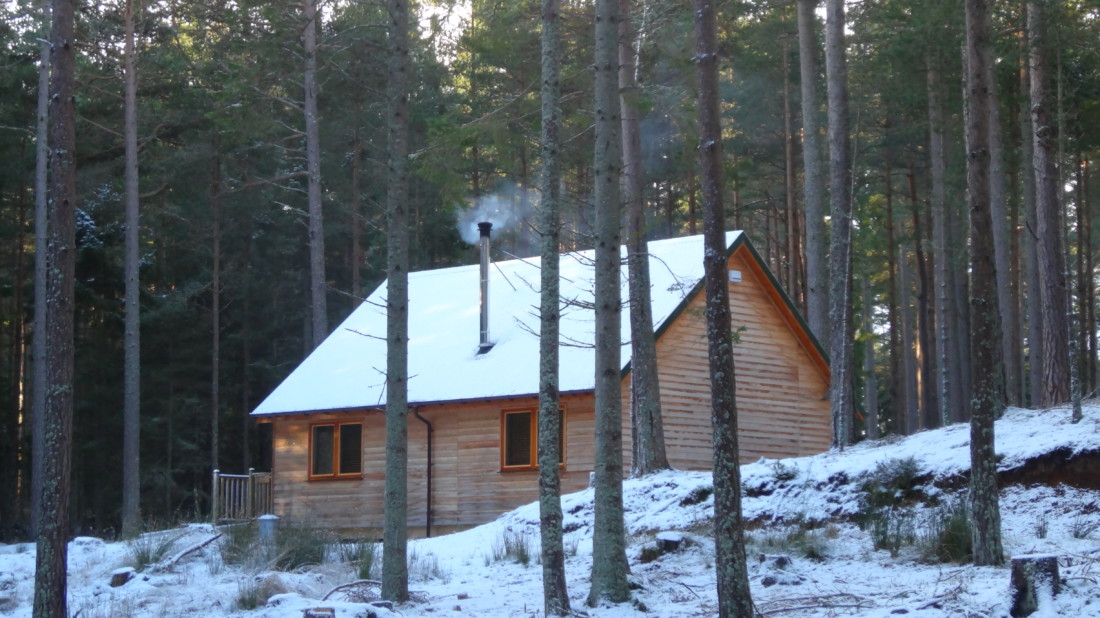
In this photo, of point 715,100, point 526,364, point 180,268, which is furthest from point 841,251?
point 180,268

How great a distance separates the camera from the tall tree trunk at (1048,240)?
16984 millimetres

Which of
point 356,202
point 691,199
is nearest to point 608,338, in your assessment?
point 691,199

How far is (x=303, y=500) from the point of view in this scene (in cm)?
2522

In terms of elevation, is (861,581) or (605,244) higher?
(605,244)

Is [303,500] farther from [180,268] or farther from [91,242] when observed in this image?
[180,268]

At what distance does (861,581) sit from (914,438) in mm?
5130

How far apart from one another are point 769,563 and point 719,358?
363 cm

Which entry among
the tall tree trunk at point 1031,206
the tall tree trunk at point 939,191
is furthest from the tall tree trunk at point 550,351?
the tall tree trunk at point 1031,206

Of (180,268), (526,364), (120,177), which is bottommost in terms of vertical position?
(526,364)

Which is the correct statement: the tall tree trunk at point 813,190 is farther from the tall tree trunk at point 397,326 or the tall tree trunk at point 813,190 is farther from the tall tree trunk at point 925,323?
the tall tree trunk at point 925,323

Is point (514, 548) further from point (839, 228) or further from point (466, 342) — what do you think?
point (466, 342)

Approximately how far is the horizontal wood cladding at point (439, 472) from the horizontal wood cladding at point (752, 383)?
5.16 ft

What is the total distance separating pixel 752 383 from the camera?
24391mm

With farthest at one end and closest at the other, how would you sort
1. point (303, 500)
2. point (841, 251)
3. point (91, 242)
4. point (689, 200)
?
point (689, 200) → point (91, 242) → point (303, 500) → point (841, 251)
